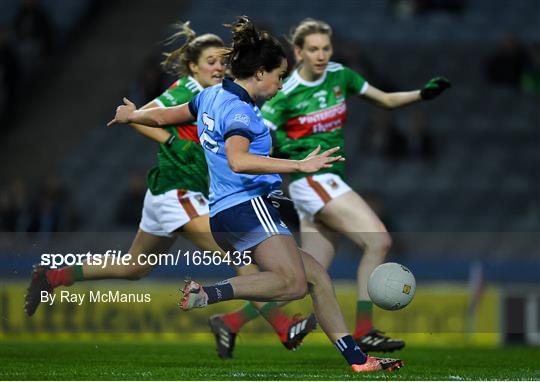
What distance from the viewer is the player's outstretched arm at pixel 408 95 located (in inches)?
427

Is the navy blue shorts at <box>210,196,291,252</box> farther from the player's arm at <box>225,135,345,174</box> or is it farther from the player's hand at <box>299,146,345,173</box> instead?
the player's hand at <box>299,146,345,173</box>

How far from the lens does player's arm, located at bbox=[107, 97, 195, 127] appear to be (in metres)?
9.38

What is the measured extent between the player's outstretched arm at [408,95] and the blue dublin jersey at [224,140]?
2.38 metres

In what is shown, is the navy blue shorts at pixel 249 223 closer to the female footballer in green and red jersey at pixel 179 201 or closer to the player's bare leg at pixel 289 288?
the player's bare leg at pixel 289 288

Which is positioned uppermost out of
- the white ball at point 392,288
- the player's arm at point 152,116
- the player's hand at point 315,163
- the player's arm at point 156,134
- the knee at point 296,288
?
the player's arm at point 152,116

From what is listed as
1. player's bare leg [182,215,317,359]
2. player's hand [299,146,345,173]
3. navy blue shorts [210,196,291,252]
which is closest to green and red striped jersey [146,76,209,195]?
player's bare leg [182,215,317,359]

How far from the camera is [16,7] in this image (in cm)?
2441

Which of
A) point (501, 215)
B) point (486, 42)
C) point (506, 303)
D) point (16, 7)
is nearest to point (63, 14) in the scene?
point (16, 7)

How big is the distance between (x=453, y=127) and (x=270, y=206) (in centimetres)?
1253

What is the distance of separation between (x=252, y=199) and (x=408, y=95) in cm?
276

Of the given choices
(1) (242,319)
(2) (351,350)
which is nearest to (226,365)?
(1) (242,319)

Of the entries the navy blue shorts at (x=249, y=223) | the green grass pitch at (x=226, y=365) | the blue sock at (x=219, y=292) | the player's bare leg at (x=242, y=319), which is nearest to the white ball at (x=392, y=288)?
the green grass pitch at (x=226, y=365)

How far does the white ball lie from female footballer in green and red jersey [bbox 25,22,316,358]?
1.10 meters

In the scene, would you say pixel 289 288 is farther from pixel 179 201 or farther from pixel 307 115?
pixel 307 115
